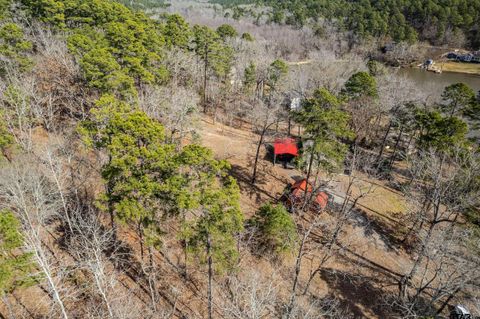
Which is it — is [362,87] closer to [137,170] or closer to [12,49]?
[137,170]

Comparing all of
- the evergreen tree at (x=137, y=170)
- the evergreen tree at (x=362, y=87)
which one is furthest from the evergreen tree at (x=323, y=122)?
the evergreen tree at (x=362, y=87)

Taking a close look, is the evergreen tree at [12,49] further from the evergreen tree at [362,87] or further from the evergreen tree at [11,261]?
the evergreen tree at [362,87]

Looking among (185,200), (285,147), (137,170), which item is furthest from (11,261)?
(285,147)

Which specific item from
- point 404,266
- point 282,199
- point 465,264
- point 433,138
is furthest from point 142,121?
point 433,138

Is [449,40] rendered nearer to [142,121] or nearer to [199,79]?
[199,79]

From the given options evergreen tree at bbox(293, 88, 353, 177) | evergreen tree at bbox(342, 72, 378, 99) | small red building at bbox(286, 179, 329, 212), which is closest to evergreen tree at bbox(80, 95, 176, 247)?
evergreen tree at bbox(293, 88, 353, 177)

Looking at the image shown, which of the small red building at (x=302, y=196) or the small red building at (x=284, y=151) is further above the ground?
the small red building at (x=284, y=151)

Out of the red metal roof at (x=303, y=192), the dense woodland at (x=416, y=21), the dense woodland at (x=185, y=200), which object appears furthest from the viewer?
the dense woodland at (x=416, y=21)
